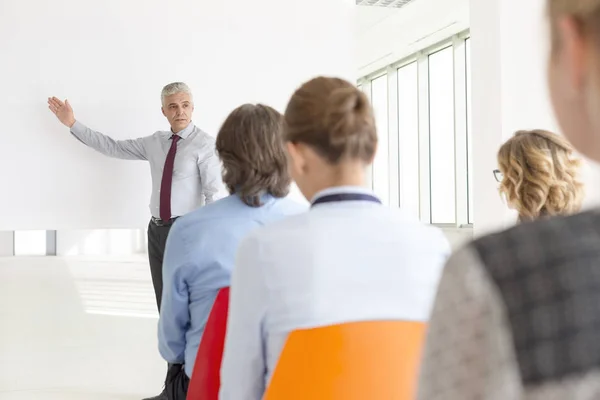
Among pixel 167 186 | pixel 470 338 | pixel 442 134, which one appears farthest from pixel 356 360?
pixel 442 134

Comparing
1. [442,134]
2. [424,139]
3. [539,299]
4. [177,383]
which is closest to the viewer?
[539,299]

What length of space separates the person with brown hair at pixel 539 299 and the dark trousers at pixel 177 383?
80.1 inches

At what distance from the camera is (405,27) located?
1075 centimetres

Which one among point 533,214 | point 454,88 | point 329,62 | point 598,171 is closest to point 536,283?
point 533,214

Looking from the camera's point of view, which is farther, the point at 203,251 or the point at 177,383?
the point at 177,383

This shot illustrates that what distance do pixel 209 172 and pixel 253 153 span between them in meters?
3.19

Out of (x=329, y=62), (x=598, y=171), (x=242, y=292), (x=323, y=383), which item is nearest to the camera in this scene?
(x=323, y=383)

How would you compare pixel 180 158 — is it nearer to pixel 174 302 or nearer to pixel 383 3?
pixel 174 302

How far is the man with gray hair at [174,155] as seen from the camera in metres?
5.21

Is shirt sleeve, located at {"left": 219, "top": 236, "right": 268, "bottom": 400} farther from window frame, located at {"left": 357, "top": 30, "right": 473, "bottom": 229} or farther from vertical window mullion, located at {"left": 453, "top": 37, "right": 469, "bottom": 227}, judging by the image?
vertical window mullion, located at {"left": 453, "top": 37, "right": 469, "bottom": 227}

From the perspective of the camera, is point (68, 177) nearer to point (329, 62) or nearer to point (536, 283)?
point (329, 62)

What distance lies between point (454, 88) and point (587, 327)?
1098cm

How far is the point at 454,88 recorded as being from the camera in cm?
1109

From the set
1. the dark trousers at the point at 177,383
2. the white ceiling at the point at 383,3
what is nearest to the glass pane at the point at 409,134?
the white ceiling at the point at 383,3
